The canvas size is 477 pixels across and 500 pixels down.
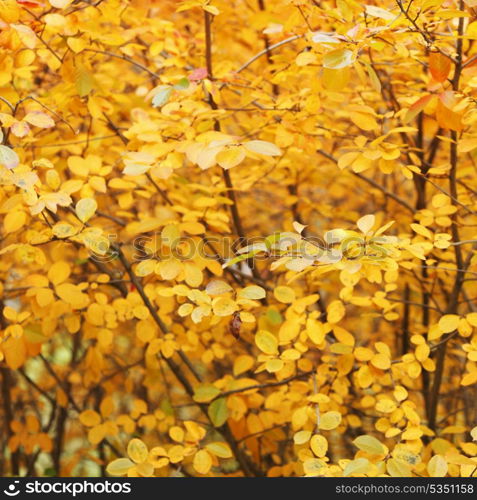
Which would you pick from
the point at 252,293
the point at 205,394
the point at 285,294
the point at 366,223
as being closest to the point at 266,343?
the point at 285,294

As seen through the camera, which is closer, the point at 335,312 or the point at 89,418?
the point at 335,312

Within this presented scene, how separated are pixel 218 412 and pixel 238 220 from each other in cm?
73

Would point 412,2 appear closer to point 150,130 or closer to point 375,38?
point 375,38

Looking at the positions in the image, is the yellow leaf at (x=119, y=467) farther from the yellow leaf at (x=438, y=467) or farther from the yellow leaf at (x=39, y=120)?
the yellow leaf at (x=39, y=120)

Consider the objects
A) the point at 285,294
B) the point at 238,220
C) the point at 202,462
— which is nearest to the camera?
the point at 202,462

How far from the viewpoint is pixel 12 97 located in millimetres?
1990

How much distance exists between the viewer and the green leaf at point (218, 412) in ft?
6.74

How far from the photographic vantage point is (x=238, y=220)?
2402 millimetres

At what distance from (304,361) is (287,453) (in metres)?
1.14

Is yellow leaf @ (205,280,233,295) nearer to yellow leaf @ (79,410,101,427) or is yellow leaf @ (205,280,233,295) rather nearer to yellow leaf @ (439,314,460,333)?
yellow leaf @ (439,314,460,333)

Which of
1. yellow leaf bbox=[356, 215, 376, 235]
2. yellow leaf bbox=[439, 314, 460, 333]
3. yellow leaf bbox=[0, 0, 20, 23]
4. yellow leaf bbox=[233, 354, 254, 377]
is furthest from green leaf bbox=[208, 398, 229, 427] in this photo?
yellow leaf bbox=[0, 0, 20, 23]

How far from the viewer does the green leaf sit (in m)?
2.05

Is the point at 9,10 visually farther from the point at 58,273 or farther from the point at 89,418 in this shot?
the point at 89,418

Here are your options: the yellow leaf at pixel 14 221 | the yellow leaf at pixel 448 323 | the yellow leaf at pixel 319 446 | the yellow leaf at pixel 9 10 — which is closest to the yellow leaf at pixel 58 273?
the yellow leaf at pixel 14 221
